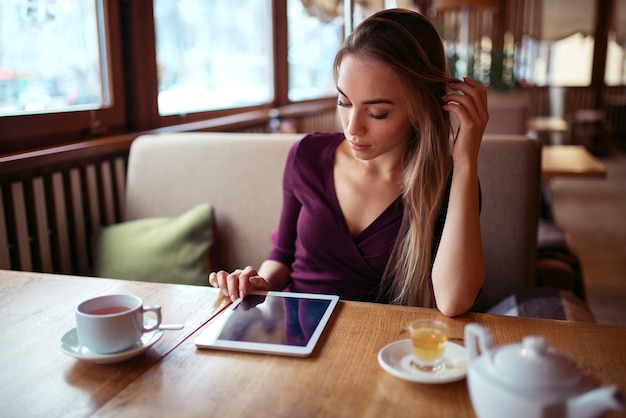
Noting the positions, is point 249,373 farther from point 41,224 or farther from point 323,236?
point 41,224

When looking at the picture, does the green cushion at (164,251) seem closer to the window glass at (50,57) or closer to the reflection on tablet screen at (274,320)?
the window glass at (50,57)

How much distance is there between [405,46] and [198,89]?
2.37 metres

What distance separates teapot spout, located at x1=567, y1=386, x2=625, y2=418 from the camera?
0.53 m

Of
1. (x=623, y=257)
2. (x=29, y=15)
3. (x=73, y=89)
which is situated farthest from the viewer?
(x=623, y=257)

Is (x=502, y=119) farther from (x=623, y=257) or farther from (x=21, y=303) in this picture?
(x=21, y=303)

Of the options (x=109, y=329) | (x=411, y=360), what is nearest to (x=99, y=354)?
(x=109, y=329)

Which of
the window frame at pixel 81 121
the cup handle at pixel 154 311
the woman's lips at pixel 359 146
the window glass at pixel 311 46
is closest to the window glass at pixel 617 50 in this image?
the window glass at pixel 311 46

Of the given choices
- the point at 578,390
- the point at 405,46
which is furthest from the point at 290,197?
the point at 578,390

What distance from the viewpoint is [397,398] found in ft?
2.48

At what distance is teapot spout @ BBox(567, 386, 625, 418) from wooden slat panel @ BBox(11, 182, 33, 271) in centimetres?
165

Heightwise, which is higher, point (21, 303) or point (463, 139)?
point (463, 139)

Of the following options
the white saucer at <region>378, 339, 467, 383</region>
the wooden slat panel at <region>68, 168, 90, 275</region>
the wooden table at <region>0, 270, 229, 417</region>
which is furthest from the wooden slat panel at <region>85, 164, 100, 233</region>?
the white saucer at <region>378, 339, 467, 383</region>

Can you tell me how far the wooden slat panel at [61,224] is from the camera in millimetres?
1887

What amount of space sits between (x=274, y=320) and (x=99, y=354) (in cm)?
29
